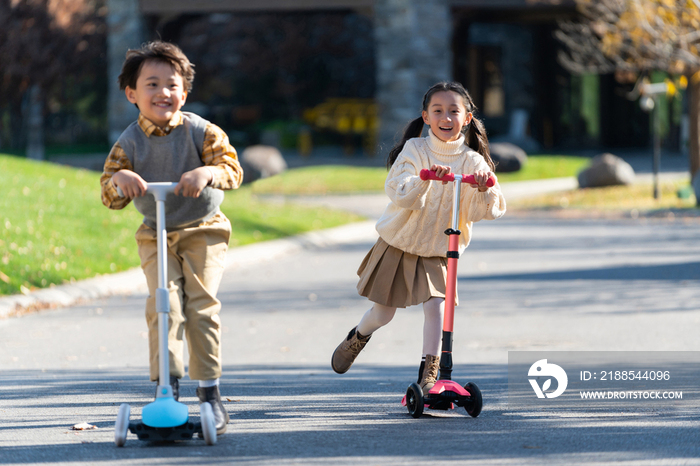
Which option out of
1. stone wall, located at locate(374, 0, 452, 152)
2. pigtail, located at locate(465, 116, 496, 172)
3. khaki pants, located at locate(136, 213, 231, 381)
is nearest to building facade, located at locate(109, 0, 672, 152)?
stone wall, located at locate(374, 0, 452, 152)

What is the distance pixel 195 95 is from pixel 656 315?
95.4 feet

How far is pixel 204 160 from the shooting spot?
4707mm

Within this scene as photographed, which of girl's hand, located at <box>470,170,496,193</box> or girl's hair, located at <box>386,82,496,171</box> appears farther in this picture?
girl's hair, located at <box>386,82,496,171</box>

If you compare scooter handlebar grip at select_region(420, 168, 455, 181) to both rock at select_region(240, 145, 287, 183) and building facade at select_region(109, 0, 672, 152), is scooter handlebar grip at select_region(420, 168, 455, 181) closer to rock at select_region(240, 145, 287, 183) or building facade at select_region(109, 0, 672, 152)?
rock at select_region(240, 145, 287, 183)

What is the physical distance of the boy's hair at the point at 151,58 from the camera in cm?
465

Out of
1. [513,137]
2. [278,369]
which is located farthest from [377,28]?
[278,369]

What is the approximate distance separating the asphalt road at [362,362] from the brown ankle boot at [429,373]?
0.14m

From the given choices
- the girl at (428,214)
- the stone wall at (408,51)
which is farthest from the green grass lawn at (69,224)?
the stone wall at (408,51)

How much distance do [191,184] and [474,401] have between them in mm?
1751

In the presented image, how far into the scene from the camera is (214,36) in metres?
34.7

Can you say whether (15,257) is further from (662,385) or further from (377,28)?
(377,28)

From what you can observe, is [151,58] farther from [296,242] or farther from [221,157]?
[296,242]

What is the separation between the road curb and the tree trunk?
18.2 m

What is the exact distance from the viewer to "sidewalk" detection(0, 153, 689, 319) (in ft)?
31.0
